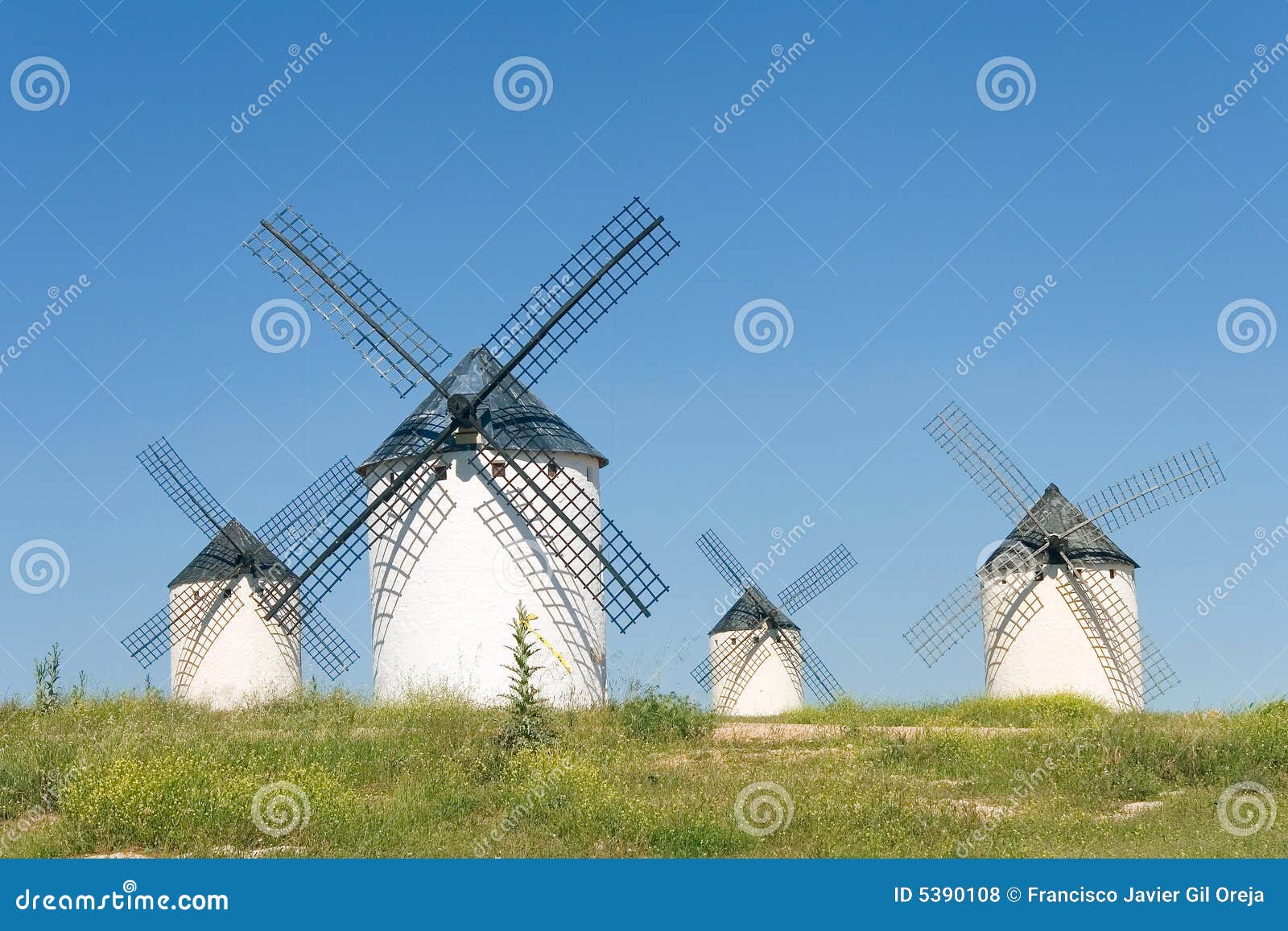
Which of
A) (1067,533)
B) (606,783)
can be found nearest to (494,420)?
(606,783)

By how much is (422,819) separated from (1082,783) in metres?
7.06

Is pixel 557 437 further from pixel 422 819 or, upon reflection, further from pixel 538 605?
pixel 422 819

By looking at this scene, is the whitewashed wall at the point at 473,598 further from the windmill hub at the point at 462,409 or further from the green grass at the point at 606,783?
the green grass at the point at 606,783

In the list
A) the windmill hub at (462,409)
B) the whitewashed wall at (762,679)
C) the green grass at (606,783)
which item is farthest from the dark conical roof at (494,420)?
the whitewashed wall at (762,679)

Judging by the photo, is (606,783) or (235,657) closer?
(606,783)

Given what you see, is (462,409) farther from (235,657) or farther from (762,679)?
(762,679)

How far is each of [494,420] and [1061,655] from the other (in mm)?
13754

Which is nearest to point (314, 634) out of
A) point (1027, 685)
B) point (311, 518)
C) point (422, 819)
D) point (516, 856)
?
point (311, 518)

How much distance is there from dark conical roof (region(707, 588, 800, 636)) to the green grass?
1722 cm

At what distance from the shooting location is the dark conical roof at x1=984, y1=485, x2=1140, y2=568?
2812cm

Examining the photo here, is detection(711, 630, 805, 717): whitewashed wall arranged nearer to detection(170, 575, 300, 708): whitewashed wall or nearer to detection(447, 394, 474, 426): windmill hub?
detection(170, 575, 300, 708): whitewashed wall

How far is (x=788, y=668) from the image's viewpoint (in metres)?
36.2

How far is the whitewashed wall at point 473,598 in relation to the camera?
1952 centimetres

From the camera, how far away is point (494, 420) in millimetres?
20172
